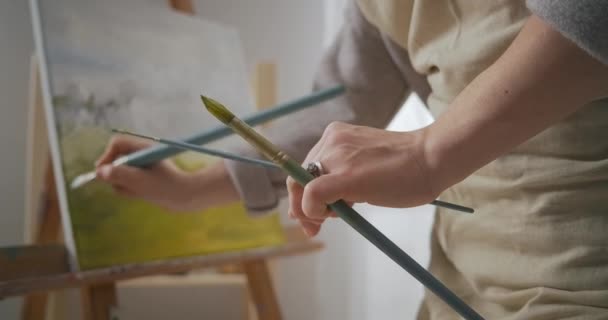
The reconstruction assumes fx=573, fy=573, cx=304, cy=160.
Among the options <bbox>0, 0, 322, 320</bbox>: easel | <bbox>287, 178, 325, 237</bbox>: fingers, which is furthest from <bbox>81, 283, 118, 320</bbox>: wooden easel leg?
<bbox>287, 178, 325, 237</bbox>: fingers

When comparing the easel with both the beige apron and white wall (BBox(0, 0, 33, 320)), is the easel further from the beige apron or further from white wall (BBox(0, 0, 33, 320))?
the beige apron

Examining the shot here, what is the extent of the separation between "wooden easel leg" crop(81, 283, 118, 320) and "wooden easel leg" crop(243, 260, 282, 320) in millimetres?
271

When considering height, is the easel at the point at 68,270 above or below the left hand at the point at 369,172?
below

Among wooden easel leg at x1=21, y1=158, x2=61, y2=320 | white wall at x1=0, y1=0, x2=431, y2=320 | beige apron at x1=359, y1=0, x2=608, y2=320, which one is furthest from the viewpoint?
white wall at x1=0, y1=0, x2=431, y2=320

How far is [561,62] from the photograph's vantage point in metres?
0.35

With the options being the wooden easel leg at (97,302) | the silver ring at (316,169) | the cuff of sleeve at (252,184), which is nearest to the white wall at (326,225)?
the cuff of sleeve at (252,184)

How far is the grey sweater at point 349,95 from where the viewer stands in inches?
26.5

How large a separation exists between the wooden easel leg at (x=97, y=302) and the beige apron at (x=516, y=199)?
0.40 m

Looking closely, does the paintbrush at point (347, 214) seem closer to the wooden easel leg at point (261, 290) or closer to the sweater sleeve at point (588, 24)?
the sweater sleeve at point (588, 24)

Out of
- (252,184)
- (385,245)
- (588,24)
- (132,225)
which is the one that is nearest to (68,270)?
(132,225)

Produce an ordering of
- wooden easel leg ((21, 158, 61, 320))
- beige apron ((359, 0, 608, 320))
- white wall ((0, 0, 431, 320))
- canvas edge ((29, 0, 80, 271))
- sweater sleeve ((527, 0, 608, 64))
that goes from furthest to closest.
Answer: white wall ((0, 0, 431, 320)), wooden easel leg ((21, 158, 61, 320)), canvas edge ((29, 0, 80, 271)), beige apron ((359, 0, 608, 320)), sweater sleeve ((527, 0, 608, 64))

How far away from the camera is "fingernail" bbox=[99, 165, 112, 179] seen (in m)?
0.67

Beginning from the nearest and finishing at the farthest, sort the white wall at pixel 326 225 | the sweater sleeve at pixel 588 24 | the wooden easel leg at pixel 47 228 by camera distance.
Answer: the sweater sleeve at pixel 588 24, the wooden easel leg at pixel 47 228, the white wall at pixel 326 225

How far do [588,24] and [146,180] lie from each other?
507mm
